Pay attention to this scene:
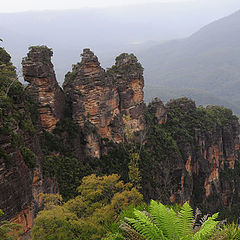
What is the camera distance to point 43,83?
80.2 ft

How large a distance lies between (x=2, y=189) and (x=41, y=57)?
13.6 metres

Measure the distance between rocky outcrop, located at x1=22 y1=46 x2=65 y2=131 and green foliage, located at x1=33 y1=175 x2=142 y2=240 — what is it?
934 centimetres

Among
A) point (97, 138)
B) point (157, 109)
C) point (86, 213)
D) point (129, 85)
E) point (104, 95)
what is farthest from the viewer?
point (157, 109)

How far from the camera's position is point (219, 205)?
40062mm

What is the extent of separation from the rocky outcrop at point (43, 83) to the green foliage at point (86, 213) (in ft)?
30.7

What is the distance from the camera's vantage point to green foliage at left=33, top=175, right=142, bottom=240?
11.9 m

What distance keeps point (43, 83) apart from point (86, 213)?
13331 mm

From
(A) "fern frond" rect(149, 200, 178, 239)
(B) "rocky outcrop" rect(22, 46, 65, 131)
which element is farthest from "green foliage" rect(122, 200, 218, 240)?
(B) "rocky outcrop" rect(22, 46, 65, 131)

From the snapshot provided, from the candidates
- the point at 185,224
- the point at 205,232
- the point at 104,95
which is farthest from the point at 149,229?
the point at 104,95

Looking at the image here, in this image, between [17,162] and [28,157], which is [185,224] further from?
[28,157]

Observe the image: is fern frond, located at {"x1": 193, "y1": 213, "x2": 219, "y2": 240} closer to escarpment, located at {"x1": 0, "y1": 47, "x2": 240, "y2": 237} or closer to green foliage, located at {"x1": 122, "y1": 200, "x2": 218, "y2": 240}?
green foliage, located at {"x1": 122, "y1": 200, "x2": 218, "y2": 240}

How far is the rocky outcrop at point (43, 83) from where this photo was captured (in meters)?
23.9

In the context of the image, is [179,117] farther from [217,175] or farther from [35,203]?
[35,203]

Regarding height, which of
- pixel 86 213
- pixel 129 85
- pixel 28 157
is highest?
pixel 129 85
